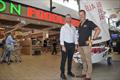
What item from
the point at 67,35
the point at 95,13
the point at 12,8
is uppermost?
the point at 12,8

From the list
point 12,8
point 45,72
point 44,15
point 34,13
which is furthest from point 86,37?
point 44,15

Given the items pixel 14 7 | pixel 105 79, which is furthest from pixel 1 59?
pixel 105 79

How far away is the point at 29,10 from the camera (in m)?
14.1

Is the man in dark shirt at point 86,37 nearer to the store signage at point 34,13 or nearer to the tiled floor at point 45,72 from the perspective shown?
the tiled floor at point 45,72

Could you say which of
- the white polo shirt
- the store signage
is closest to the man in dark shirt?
the white polo shirt

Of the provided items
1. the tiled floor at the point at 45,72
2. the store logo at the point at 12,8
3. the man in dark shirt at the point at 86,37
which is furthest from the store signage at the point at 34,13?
the man in dark shirt at the point at 86,37

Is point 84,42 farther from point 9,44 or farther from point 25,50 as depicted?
point 25,50

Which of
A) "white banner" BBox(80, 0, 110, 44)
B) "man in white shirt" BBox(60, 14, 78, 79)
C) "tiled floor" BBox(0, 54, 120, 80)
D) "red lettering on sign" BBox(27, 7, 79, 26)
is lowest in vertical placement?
"tiled floor" BBox(0, 54, 120, 80)

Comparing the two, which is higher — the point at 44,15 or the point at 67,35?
the point at 44,15

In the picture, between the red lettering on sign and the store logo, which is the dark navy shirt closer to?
the store logo

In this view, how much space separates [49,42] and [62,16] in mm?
4384

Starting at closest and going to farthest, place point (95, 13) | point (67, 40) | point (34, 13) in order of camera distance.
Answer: point (67, 40) → point (95, 13) → point (34, 13)

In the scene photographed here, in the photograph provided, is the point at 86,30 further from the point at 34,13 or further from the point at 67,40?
the point at 34,13

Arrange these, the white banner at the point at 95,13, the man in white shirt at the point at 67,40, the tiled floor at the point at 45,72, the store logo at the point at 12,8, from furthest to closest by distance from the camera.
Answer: the store logo at the point at 12,8
the white banner at the point at 95,13
the tiled floor at the point at 45,72
the man in white shirt at the point at 67,40
